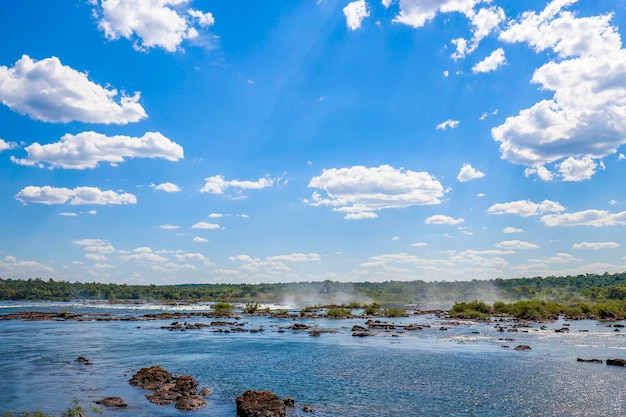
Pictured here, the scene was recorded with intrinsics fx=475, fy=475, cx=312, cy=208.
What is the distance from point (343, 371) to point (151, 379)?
19.3 metres

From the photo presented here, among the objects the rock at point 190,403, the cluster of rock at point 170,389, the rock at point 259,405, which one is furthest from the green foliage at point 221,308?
the rock at point 259,405

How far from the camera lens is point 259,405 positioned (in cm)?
3188

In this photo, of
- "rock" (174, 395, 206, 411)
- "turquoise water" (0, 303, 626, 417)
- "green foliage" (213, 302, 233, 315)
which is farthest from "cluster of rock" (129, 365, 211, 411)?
"green foliage" (213, 302, 233, 315)

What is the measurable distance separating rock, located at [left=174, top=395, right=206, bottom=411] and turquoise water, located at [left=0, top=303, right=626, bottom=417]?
0.67m

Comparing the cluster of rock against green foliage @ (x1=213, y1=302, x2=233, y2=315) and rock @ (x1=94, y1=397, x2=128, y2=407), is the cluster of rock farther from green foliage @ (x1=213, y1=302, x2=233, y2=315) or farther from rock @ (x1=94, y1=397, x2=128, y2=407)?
green foliage @ (x1=213, y1=302, x2=233, y2=315)

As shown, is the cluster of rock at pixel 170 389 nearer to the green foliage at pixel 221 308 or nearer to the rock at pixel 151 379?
the rock at pixel 151 379

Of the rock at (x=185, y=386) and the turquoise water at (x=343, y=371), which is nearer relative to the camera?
the turquoise water at (x=343, y=371)

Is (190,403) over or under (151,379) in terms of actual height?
under

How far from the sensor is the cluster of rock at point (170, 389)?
35.1 meters

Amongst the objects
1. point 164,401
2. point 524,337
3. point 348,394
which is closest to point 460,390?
point 348,394

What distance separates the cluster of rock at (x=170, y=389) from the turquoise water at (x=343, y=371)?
0.85m

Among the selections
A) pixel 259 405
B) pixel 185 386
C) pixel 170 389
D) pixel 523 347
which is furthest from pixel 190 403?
pixel 523 347

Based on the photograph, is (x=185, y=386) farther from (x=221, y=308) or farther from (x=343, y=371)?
(x=221, y=308)

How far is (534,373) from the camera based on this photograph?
1903 inches
